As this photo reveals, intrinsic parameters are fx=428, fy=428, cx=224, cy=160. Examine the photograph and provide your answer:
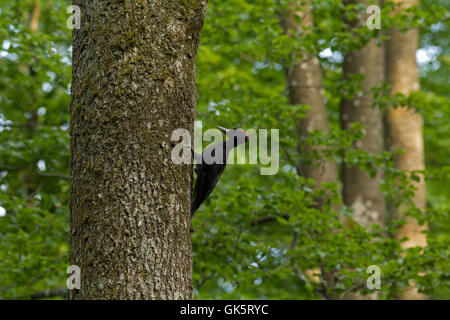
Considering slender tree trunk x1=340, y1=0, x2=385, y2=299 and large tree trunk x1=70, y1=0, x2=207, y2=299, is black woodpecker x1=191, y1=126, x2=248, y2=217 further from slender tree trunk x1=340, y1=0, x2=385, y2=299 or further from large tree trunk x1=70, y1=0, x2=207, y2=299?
slender tree trunk x1=340, y1=0, x2=385, y2=299

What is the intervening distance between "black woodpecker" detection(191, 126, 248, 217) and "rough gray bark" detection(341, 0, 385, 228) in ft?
12.3

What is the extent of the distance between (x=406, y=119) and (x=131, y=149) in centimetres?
651

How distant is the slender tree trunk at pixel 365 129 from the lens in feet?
21.1

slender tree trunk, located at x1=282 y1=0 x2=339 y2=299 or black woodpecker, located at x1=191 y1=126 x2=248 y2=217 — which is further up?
slender tree trunk, located at x1=282 y1=0 x2=339 y2=299

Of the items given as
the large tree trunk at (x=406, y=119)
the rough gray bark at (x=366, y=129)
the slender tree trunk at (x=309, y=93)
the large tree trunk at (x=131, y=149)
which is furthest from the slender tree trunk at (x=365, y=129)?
the large tree trunk at (x=131, y=149)

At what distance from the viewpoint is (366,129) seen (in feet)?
21.9

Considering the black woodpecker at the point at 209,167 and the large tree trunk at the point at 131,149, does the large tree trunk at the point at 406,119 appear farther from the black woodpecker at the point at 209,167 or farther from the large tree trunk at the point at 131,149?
the large tree trunk at the point at 131,149

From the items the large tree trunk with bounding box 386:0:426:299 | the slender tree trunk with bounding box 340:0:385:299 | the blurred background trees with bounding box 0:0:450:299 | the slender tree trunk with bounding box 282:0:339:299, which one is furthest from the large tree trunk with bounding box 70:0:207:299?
the large tree trunk with bounding box 386:0:426:299

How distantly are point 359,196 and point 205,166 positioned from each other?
414 cm

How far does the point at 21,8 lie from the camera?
586 cm

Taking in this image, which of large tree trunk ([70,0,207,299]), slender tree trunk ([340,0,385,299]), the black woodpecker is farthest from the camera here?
slender tree trunk ([340,0,385,299])

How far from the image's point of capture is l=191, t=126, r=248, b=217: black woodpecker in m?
2.94
